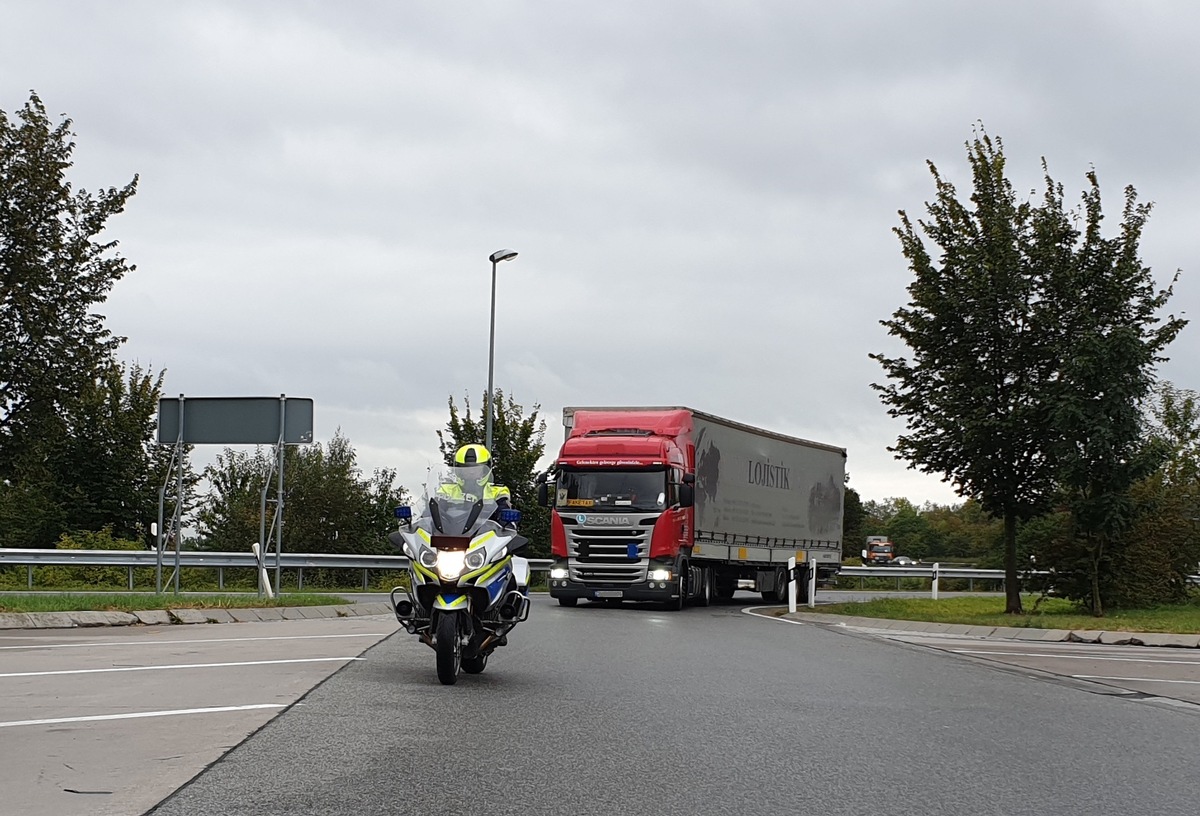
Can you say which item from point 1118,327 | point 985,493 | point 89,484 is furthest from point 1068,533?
point 89,484

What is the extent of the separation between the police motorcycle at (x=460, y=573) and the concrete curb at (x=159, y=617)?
625cm

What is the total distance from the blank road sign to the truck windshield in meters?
6.81

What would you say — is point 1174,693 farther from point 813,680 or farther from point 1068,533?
point 1068,533

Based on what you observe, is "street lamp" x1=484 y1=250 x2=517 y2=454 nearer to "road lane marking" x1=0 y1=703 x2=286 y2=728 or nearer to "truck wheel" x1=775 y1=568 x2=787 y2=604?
"truck wheel" x1=775 y1=568 x2=787 y2=604

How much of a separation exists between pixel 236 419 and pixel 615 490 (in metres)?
7.84

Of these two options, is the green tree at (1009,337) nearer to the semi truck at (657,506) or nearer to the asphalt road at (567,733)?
the semi truck at (657,506)

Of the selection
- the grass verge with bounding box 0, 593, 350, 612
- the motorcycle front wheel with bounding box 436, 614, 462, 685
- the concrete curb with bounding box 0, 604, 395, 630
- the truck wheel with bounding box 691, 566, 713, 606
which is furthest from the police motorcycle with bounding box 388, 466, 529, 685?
the truck wheel with bounding box 691, 566, 713, 606

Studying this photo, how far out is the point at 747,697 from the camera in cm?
1004

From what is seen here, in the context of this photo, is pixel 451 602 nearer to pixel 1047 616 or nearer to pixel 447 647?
pixel 447 647

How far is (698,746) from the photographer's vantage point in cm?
747

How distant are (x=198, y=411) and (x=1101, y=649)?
12.8 meters

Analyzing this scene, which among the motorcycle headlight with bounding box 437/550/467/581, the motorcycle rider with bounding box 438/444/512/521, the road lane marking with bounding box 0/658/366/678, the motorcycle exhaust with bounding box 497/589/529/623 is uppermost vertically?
the motorcycle rider with bounding box 438/444/512/521

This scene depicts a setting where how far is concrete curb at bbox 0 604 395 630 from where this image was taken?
1506 cm

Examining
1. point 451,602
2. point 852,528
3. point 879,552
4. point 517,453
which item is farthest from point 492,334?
point 852,528
